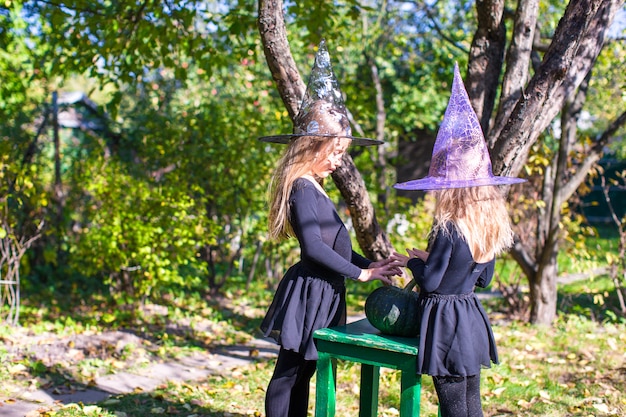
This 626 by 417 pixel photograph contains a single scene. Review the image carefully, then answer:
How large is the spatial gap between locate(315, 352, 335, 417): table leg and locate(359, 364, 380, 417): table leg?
1.31 ft

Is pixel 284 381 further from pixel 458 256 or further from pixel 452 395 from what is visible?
pixel 458 256

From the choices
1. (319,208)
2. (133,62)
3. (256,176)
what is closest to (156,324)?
(256,176)

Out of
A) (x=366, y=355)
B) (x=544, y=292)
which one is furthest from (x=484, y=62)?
(x=544, y=292)

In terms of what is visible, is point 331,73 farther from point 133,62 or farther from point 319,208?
point 133,62

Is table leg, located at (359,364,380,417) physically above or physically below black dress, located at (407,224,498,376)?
below

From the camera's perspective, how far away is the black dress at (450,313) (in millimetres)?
2674

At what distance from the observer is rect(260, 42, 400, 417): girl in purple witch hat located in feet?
9.52

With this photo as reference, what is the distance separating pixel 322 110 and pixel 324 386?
128 cm

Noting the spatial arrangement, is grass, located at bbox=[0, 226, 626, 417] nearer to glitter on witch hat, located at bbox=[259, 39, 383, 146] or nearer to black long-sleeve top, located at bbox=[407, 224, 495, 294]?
black long-sleeve top, located at bbox=[407, 224, 495, 294]

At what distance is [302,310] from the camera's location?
295 centimetres

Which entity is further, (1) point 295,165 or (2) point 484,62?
(2) point 484,62

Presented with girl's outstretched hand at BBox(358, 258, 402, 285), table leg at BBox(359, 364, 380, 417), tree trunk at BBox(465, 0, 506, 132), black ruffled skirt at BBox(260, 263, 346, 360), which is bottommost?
table leg at BBox(359, 364, 380, 417)

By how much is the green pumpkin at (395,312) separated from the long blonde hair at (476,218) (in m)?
0.33

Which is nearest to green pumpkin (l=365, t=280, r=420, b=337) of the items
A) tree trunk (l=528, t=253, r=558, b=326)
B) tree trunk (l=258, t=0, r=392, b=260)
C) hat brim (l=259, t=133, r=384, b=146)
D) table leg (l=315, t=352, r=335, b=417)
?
table leg (l=315, t=352, r=335, b=417)
